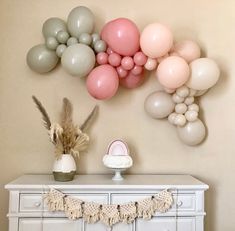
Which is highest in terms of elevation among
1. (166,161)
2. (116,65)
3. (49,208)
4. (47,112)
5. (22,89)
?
(116,65)

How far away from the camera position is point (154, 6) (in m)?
2.29

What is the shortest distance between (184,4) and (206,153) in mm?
1132

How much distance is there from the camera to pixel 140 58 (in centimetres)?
194

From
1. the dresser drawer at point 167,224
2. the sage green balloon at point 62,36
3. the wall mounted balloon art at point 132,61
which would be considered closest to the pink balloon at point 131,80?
the wall mounted balloon art at point 132,61

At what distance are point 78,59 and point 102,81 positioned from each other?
7.8 inches

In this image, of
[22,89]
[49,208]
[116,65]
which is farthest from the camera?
[22,89]

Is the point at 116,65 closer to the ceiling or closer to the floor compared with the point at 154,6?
closer to the floor

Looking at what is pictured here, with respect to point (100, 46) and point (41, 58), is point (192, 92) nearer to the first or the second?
point (100, 46)

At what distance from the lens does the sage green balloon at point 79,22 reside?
1.98 meters

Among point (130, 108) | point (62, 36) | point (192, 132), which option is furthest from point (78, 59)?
point (192, 132)

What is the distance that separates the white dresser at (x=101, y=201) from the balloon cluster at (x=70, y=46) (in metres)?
0.72

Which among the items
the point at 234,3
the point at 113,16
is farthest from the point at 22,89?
the point at 234,3

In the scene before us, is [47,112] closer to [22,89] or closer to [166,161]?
[22,89]

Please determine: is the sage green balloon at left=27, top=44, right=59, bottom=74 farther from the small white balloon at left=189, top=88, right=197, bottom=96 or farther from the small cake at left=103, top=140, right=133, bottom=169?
the small white balloon at left=189, top=88, right=197, bottom=96
